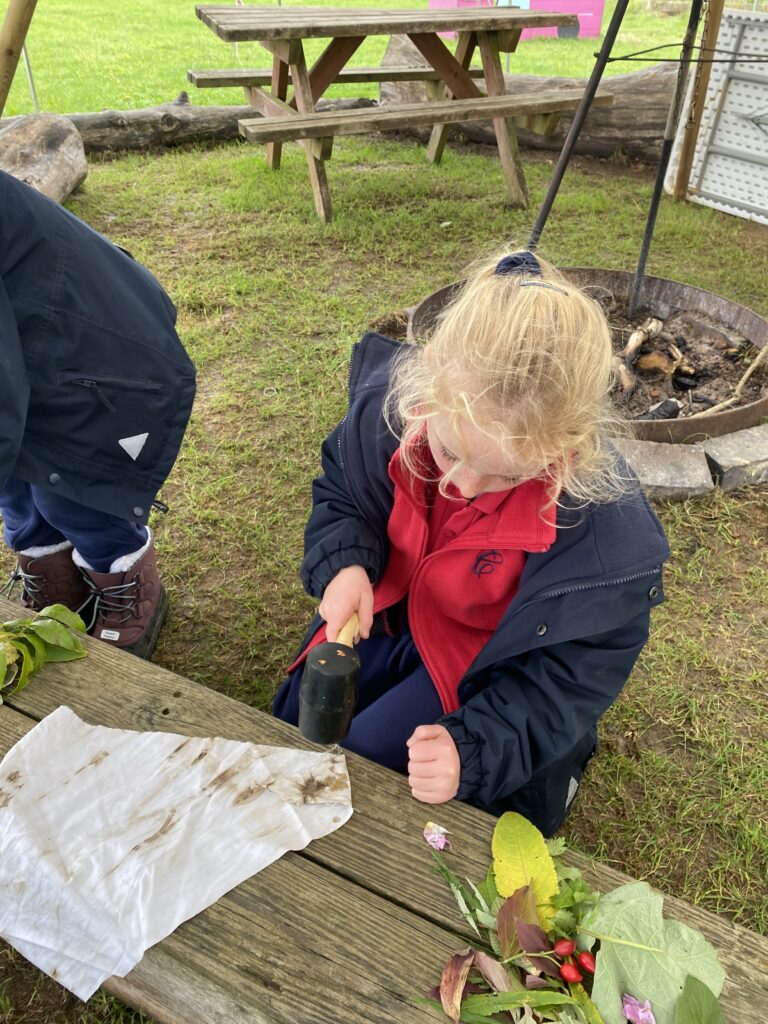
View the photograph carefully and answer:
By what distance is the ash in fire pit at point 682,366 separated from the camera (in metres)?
3.50

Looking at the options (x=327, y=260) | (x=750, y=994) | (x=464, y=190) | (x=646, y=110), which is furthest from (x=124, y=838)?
(x=646, y=110)

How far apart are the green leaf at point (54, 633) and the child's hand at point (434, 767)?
740 mm

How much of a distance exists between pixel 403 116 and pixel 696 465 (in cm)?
349

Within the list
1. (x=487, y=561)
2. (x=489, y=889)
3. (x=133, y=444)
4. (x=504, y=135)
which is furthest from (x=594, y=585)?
(x=504, y=135)

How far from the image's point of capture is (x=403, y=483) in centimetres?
174

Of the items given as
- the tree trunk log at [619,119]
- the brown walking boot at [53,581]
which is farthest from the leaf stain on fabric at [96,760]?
the tree trunk log at [619,119]

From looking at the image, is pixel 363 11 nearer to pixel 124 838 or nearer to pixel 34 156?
pixel 34 156

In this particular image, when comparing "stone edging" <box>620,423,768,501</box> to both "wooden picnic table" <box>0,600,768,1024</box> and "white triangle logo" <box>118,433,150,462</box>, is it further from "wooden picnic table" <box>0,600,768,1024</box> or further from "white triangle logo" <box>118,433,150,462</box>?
"wooden picnic table" <box>0,600,768,1024</box>

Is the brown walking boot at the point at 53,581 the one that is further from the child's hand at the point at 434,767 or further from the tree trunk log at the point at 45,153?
the tree trunk log at the point at 45,153

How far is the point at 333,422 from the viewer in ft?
11.9

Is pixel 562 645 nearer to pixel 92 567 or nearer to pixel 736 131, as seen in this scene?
pixel 92 567

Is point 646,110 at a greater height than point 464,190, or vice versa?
point 646,110

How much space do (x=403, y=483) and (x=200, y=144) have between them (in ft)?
22.3

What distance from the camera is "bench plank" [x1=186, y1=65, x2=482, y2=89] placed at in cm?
602
